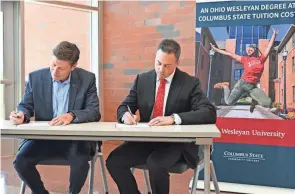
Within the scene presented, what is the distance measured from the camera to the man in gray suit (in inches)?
96.0

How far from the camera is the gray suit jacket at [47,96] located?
2574 mm

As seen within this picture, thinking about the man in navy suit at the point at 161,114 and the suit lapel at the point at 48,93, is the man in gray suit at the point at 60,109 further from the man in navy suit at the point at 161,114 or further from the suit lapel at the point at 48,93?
the man in navy suit at the point at 161,114

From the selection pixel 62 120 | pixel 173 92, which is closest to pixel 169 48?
pixel 173 92

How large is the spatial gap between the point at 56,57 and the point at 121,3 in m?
3.14

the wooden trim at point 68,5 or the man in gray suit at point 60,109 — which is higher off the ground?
the wooden trim at point 68,5

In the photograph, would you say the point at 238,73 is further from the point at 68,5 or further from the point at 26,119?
the point at 68,5

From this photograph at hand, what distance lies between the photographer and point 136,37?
532cm

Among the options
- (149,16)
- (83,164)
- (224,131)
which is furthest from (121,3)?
(83,164)

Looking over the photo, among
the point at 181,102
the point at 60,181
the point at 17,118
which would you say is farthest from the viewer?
the point at 60,181

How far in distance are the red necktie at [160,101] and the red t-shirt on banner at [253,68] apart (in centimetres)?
89

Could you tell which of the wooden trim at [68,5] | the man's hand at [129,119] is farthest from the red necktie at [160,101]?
the wooden trim at [68,5]

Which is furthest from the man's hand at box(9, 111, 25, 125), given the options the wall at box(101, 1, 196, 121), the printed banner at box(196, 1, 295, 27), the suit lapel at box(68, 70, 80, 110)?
the wall at box(101, 1, 196, 121)

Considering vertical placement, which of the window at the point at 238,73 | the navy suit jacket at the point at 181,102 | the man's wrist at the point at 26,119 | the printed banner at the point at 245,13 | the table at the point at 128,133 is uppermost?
the printed banner at the point at 245,13

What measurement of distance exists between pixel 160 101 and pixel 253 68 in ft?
3.23
